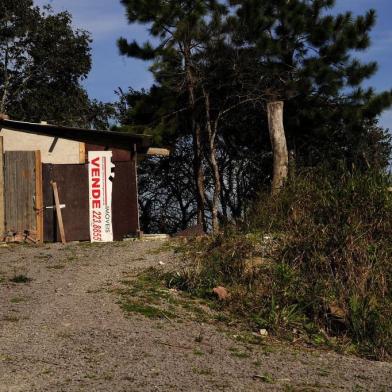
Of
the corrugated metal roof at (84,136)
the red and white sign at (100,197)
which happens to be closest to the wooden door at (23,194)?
the corrugated metal roof at (84,136)

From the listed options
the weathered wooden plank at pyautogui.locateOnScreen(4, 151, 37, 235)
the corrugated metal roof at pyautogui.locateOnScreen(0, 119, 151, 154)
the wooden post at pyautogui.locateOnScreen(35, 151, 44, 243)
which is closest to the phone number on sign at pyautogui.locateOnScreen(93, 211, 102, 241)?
the wooden post at pyautogui.locateOnScreen(35, 151, 44, 243)

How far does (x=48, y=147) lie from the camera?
567 inches

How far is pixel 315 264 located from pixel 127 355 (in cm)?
342

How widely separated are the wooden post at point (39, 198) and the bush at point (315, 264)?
5.35 metres

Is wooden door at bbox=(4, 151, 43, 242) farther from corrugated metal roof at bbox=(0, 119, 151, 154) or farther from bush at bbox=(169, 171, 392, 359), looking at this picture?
bush at bbox=(169, 171, 392, 359)

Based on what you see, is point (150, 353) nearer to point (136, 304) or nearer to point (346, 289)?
point (136, 304)

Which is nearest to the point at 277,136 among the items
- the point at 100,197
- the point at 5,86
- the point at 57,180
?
the point at 100,197

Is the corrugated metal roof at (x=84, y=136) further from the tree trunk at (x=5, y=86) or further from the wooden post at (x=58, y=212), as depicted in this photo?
the tree trunk at (x=5, y=86)

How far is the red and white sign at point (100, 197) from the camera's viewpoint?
14.0 m

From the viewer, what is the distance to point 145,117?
20.1 metres

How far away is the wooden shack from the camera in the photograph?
45.2 ft

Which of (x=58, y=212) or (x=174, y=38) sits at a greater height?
(x=174, y=38)

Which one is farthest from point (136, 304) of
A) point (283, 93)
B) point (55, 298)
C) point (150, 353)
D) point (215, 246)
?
point (283, 93)

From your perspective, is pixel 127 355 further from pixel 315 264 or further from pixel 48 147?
pixel 48 147
